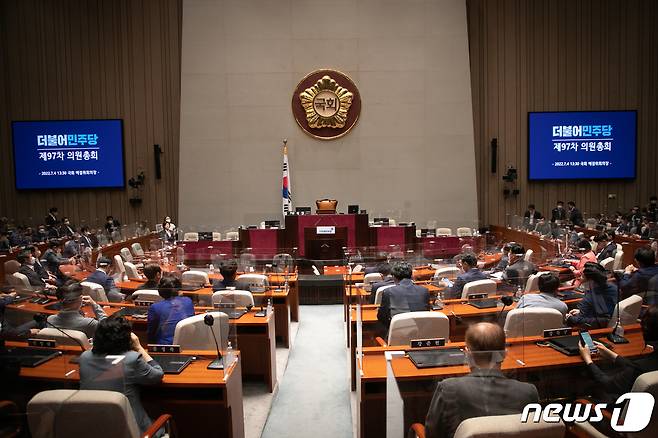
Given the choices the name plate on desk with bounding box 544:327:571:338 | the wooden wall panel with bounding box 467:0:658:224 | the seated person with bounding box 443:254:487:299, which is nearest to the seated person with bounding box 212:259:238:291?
the seated person with bounding box 443:254:487:299

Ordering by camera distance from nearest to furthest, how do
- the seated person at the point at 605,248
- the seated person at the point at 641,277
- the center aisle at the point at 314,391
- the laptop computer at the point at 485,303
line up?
the center aisle at the point at 314,391 → the seated person at the point at 641,277 → the laptop computer at the point at 485,303 → the seated person at the point at 605,248

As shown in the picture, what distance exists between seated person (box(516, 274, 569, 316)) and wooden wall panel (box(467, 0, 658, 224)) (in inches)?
420

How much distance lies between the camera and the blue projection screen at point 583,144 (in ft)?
45.8

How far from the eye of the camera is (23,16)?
14.2 metres

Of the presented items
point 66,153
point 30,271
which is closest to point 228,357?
point 30,271

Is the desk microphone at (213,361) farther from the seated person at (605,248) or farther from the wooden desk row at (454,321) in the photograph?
the seated person at (605,248)

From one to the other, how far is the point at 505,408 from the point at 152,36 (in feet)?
48.0

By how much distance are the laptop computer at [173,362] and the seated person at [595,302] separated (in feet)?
9.19

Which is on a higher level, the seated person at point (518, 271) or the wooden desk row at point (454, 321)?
the seated person at point (518, 271)

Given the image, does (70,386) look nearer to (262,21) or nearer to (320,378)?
(320,378)

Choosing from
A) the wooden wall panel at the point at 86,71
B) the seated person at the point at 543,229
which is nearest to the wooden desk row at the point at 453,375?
the seated person at the point at 543,229

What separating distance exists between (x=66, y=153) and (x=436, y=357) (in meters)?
13.6

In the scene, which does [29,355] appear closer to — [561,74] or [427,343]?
[427,343]

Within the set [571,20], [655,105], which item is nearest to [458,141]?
[571,20]
